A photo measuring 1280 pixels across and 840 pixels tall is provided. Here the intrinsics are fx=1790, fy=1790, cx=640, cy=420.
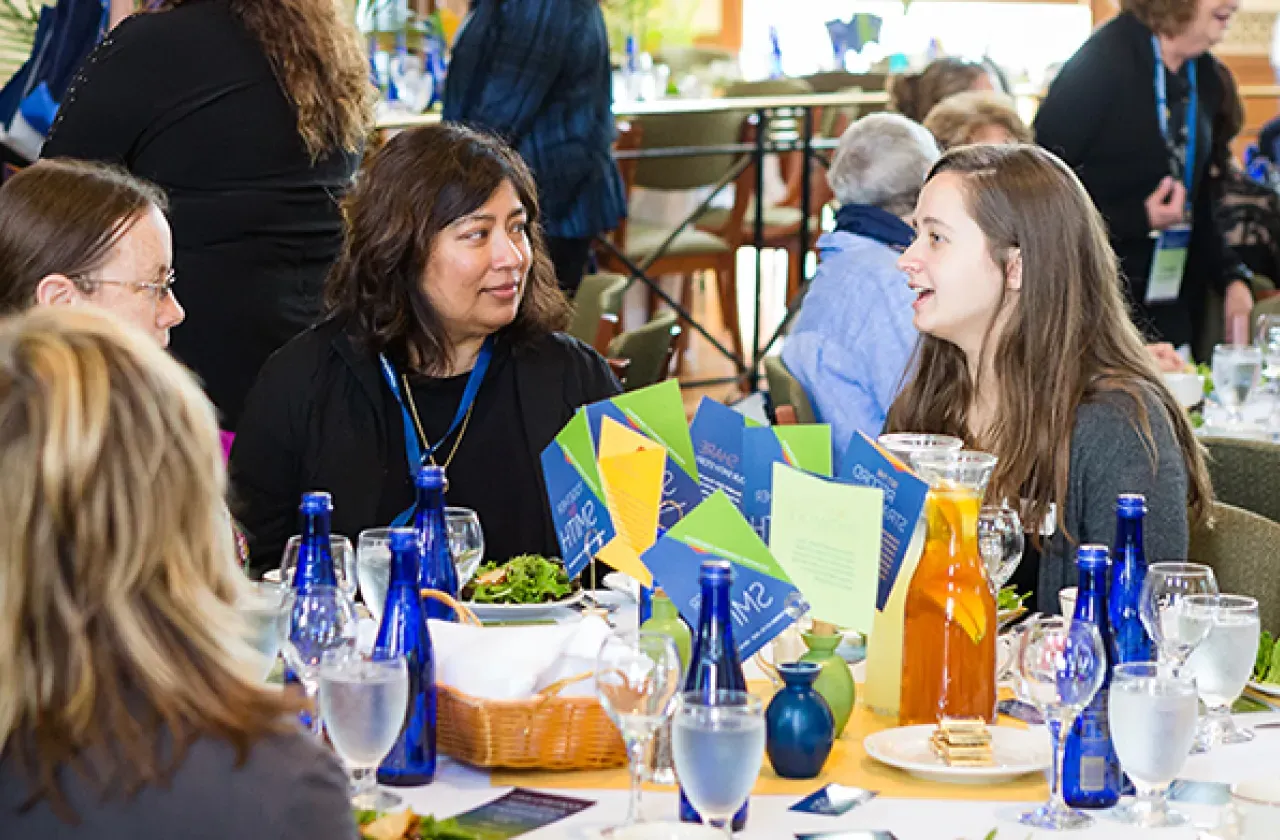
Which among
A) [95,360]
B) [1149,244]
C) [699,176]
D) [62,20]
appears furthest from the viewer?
[699,176]

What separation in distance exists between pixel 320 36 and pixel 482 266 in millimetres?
574

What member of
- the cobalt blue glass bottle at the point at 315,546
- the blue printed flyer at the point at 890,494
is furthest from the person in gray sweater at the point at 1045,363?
the cobalt blue glass bottle at the point at 315,546

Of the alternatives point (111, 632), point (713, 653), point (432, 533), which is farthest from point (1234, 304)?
point (111, 632)

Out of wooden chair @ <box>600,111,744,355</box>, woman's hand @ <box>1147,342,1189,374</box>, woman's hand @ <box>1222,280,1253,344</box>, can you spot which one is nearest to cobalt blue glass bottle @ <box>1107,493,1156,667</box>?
woman's hand @ <box>1147,342,1189,374</box>

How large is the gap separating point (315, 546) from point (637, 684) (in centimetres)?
56

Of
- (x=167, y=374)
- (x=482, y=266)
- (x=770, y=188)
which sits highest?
(x=167, y=374)

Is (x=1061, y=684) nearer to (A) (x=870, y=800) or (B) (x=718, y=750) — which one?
(A) (x=870, y=800)

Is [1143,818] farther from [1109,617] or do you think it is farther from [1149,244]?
[1149,244]

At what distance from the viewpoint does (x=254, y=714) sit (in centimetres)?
117

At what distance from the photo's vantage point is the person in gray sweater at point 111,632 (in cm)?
113

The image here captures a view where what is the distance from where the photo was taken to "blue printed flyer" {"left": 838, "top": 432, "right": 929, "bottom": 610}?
1799 millimetres

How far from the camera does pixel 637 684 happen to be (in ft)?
5.10

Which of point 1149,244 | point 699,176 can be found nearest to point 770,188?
point 699,176

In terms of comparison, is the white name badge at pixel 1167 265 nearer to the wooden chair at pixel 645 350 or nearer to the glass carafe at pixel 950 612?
the wooden chair at pixel 645 350
